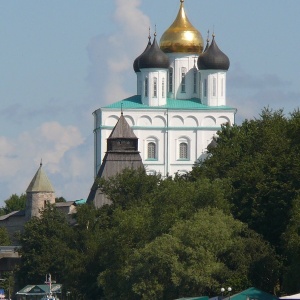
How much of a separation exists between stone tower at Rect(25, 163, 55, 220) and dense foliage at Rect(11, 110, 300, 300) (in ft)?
132

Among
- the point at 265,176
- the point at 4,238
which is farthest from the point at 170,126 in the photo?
the point at 265,176

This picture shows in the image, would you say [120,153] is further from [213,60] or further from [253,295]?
[253,295]

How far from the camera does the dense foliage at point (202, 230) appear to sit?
63438 mm

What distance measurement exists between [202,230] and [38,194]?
60.4m

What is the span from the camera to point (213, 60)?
12750 centimetres

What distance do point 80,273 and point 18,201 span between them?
97301mm

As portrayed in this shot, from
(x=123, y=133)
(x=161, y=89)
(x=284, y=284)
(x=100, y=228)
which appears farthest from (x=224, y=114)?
(x=284, y=284)

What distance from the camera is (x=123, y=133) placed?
110 m

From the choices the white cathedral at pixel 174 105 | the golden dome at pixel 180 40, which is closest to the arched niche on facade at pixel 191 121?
the white cathedral at pixel 174 105

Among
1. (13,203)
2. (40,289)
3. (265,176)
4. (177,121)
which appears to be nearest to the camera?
(265,176)

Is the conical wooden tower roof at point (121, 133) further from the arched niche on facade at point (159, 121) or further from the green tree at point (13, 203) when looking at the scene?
the green tree at point (13, 203)

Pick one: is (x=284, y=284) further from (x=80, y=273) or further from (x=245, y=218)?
(x=80, y=273)

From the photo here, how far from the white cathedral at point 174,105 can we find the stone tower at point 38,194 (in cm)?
360

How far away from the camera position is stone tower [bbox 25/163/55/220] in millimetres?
A: 123688
